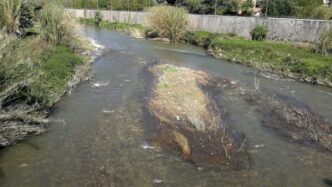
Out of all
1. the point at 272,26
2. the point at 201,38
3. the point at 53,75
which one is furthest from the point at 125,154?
the point at 201,38

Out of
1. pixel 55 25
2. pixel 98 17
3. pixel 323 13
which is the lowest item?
pixel 98 17

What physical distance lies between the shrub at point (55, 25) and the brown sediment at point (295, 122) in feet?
43.5

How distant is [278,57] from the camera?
28.5 meters

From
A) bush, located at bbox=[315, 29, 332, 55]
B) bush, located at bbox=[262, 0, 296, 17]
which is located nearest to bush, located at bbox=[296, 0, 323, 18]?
bush, located at bbox=[262, 0, 296, 17]

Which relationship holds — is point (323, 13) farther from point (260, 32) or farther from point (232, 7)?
point (232, 7)

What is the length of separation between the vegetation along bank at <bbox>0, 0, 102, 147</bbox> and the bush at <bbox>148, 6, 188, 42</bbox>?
604 inches

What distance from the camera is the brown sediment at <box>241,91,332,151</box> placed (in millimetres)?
14039

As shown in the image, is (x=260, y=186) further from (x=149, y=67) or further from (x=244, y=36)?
(x=244, y=36)

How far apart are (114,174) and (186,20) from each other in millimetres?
34196

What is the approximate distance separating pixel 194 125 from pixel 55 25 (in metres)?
15.1

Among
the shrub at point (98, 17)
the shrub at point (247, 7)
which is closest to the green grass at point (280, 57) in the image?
the shrub at point (247, 7)

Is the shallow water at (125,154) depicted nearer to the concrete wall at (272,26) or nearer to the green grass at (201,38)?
the concrete wall at (272,26)

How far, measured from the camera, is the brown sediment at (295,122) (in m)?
14.0

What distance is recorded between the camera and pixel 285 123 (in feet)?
51.0
